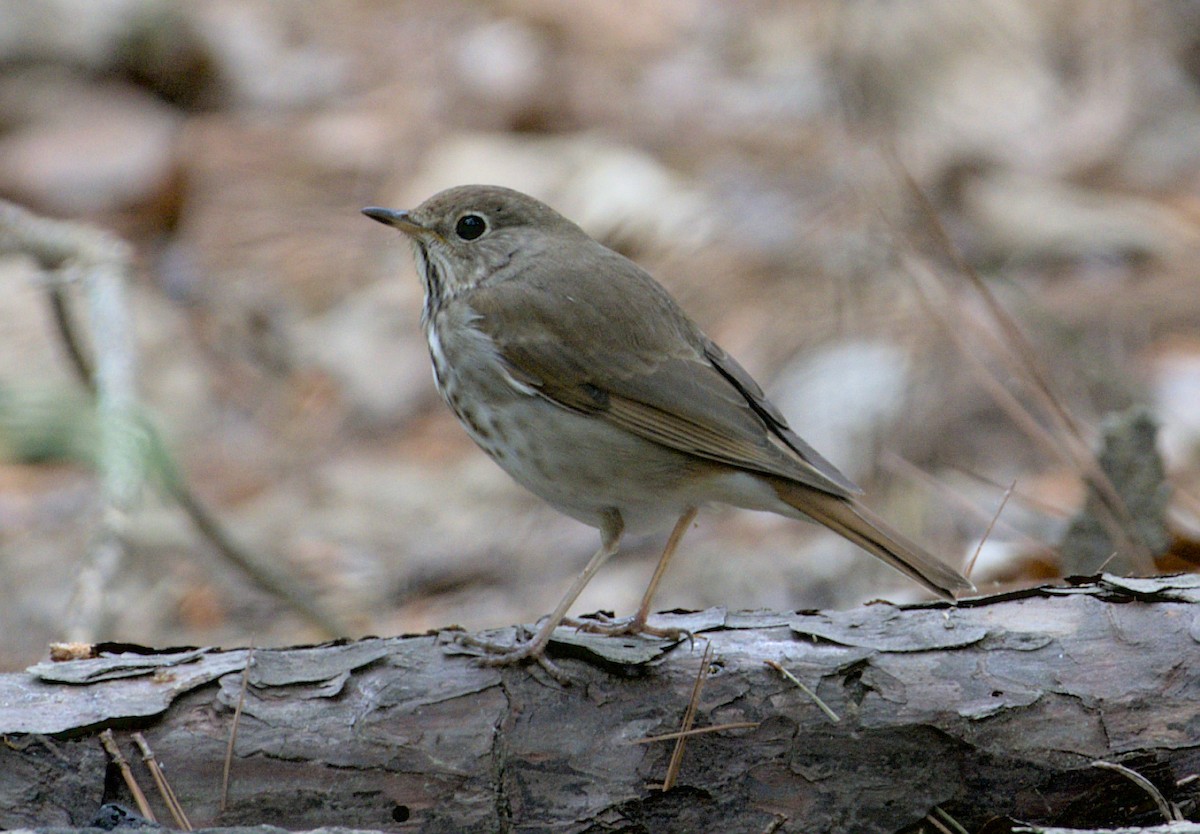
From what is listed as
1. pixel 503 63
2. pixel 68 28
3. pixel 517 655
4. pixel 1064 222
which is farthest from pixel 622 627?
pixel 68 28

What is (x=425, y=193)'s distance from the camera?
620cm

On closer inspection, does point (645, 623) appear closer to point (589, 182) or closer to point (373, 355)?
point (373, 355)

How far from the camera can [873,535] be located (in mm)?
3037

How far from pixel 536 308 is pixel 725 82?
15.9ft

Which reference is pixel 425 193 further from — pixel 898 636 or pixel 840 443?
pixel 898 636

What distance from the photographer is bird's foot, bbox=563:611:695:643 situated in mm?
2887

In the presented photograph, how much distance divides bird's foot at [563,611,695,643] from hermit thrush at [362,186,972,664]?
2 cm

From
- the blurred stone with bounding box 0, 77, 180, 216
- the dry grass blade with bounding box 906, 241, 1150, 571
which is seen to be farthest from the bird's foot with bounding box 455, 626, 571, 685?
the blurred stone with bounding box 0, 77, 180, 216

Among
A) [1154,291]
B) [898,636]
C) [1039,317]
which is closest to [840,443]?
[1039,317]

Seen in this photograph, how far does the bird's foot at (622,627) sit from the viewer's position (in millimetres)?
2887

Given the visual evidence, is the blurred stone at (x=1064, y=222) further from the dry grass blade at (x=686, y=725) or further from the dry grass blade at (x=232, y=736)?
the dry grass blade at (x=232, y=736)

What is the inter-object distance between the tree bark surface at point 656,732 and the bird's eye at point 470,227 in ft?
4.46

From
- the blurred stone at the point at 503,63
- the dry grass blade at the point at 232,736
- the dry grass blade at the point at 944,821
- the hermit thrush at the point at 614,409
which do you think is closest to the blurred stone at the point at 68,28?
the blurred stone at the point at 503,63

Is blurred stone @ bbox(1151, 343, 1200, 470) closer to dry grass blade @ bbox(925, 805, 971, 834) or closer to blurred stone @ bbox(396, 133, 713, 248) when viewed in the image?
blurred stone @ bbox(396, 133, 713, 248)
